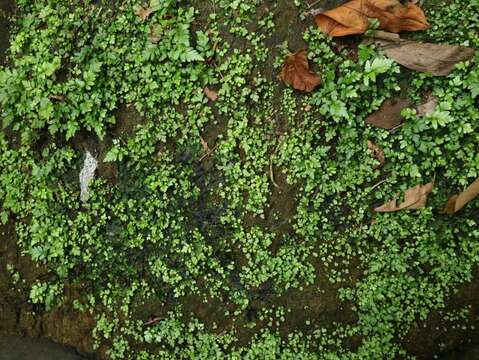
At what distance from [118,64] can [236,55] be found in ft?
3.26

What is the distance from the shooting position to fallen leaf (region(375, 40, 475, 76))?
3.04m

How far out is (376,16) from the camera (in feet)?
10.4

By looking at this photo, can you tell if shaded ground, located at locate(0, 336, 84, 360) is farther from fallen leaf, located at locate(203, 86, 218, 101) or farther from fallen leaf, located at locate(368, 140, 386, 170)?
fallen leaf, located at locate(368, 140, 386, 170)

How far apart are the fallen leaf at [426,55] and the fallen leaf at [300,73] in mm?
537

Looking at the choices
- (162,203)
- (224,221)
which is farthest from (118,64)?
(224,221)

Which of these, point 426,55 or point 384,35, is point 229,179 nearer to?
point 384,35

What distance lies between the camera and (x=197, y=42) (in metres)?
3.40

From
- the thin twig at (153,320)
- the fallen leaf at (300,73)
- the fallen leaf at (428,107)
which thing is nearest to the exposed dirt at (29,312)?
the thin twig at (153,320)

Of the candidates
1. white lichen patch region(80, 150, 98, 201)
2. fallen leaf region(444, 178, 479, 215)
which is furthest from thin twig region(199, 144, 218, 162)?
fallen leaf region(444, 178, 479, 215)

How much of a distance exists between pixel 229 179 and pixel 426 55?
175cm

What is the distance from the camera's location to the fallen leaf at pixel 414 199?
321 cm

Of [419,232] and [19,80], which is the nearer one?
[419,232]

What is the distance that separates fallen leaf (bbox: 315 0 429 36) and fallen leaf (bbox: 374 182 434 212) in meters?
1.18

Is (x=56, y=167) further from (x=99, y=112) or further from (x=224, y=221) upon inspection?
(x=224, y=221)
